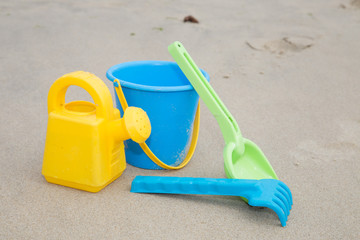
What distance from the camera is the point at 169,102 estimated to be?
1.45 metres

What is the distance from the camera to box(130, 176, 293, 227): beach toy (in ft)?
4.13

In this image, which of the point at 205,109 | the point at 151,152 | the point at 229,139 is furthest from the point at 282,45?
the point at 151,152

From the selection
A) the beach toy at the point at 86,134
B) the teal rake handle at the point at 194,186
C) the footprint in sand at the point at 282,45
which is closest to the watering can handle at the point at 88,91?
the beach toy at the point at 86,134

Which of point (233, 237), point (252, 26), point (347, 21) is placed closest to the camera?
point (233, 237)

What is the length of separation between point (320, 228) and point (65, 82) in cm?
97

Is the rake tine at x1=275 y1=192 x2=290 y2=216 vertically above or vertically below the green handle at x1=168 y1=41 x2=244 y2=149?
below

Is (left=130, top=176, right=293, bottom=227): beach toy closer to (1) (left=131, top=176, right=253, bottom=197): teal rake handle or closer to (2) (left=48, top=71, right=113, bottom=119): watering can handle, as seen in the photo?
(1) (left=131, top=176, right=253, bottom=197): teal rake handle

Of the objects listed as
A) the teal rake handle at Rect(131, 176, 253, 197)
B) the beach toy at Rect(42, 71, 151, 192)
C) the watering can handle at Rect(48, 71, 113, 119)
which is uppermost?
the watering can handle at Rect(48, 71, 113, 119)

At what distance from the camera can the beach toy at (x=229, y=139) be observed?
1444 mm

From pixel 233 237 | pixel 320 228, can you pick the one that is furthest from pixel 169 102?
pixel 320 228

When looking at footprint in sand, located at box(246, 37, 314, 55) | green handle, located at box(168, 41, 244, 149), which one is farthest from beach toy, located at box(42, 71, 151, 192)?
footprint in sand, located at box(246, 37, 314, 55)

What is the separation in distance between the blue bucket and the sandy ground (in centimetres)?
10

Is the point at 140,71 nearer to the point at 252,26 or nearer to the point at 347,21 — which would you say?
the point at 252,26

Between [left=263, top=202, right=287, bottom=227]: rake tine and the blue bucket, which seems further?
the blue bucket
